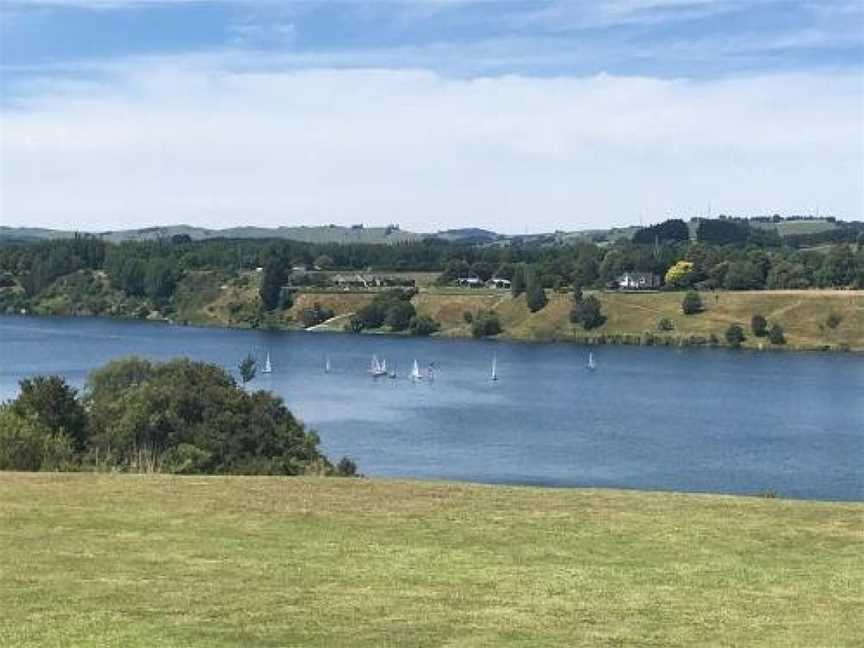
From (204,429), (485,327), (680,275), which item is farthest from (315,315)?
(204,429)

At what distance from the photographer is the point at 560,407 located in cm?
8988

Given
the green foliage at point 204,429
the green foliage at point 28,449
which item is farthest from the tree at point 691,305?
the green foliage at point 28,449

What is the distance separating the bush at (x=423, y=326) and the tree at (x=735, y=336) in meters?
39.6

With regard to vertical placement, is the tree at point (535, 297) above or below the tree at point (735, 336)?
above

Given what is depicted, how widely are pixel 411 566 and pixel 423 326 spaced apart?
157836 mm

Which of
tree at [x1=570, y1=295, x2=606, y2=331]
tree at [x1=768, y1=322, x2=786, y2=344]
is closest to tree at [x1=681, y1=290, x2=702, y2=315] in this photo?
tree at [x1=570, y1=295, x2=606, y2=331]

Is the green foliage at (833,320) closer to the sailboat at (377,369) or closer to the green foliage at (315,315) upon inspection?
the sailboat at (377,369)

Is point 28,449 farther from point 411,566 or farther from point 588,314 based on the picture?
point 588,314

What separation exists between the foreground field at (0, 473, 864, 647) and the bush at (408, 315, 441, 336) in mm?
152759

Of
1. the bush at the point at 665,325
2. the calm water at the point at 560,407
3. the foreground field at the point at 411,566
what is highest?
the foreground field at the point at 411,566

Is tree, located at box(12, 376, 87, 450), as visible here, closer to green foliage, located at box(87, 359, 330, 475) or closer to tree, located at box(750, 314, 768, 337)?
green foliage, located at box(87, 359, 330, 475)

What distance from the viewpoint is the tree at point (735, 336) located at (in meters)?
149

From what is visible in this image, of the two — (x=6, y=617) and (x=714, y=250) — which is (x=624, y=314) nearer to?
(x=714, y=250)

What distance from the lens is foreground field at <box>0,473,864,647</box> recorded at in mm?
Result: 10378
